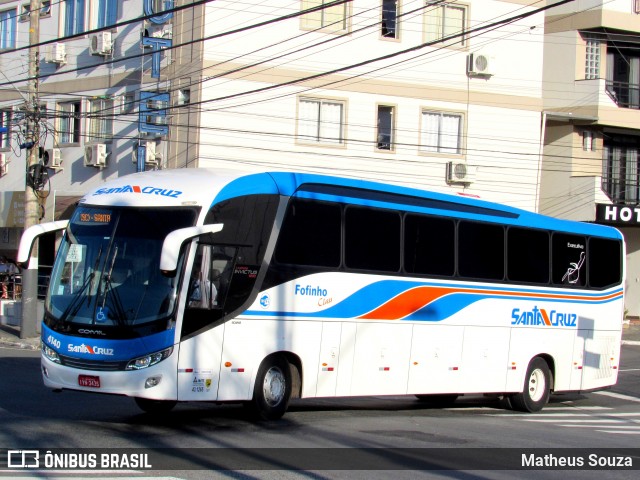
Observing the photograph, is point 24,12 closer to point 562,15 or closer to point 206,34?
point 206,34

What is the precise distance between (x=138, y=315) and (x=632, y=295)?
102ft

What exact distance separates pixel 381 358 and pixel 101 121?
73.0ft

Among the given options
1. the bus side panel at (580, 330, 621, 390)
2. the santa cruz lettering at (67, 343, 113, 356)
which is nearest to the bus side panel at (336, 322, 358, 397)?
the santa cruz lettering at (67, 343, 113, 356)

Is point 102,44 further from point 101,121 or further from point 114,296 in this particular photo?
point 114,296

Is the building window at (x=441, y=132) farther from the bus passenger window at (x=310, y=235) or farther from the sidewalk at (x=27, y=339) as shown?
the bus passenger window at (x=310, y=235)

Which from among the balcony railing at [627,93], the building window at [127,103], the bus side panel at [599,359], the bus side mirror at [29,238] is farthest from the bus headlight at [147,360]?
the balcony railing at [627,93]

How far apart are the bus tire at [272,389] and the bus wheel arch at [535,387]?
626 cm

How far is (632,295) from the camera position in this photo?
39562 mm

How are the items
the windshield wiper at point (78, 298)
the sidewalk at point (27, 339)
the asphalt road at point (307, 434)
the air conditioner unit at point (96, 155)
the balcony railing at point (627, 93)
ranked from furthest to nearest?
1. the balcony railing at point (627, 93)
2. the air conditioner unit at point (96, 155)
3. the sidewalk at point (27, 339)
4. the windshield wiper at point (78, 298)
5. the asphalt road at point (307, 434)

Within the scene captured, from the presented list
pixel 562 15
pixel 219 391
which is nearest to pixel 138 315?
pixel 219 391

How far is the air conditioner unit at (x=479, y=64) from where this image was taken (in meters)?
33.7

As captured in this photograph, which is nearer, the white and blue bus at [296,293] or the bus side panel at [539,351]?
the white and blue bus at [296,293]

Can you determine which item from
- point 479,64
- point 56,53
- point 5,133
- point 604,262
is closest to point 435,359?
point 604,262

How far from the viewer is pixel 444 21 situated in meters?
33.9
